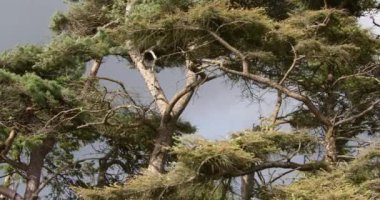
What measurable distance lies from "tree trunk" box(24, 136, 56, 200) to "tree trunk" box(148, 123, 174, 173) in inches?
76.3

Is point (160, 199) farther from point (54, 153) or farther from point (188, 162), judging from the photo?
point (54, 153)

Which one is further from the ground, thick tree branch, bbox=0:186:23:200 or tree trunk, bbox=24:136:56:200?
tree trunk, bbox=24:136:56:200

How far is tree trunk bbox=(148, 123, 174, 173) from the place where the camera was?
10052mm

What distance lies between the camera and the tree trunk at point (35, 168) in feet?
36.1

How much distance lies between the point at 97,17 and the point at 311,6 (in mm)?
4629

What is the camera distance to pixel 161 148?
10164 millimetres

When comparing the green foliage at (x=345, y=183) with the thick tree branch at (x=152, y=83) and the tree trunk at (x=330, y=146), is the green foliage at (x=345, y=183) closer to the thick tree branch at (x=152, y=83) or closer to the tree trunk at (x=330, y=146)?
the tree trunk at (x=330, y=146)

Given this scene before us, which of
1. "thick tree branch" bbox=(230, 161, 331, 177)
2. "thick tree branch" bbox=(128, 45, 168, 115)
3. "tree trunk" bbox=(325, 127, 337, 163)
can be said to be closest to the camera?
"thick tree branch" bbox=(230, 161, 331, 177)

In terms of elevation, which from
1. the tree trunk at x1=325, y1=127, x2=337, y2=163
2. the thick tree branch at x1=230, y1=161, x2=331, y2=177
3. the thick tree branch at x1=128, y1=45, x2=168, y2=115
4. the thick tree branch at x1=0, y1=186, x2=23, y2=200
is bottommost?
the thick tree branch at x1=230, y1=161, x2=331, y2=177

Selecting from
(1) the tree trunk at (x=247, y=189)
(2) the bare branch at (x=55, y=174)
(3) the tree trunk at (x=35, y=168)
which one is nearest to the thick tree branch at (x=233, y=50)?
(1) the tree trunk at (x=247, y=189)

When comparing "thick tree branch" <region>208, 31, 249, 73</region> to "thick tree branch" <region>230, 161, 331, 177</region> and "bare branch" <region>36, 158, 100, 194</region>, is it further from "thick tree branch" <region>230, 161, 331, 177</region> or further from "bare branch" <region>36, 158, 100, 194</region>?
"bare branch" <region>36, 158, 100, 194</region>

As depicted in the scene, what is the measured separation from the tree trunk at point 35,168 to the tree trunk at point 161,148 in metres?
A: 1.94

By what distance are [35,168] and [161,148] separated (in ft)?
8.68

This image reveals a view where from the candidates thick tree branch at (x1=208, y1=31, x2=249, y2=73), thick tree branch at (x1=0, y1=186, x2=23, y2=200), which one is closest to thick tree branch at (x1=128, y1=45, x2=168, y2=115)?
thick tree branch at (x1=208, y1=31, x2=249, y2=73)
